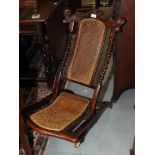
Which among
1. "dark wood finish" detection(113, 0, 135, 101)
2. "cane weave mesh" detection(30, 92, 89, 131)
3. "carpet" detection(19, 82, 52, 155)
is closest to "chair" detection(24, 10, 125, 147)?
"cane weave mesh" detection(30, 92, 89, 131)

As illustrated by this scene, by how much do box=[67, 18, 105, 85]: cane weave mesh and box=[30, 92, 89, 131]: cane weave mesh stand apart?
0.56 feet

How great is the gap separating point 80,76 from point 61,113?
0.35 m

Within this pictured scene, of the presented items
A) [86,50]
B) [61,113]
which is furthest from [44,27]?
[61,113]

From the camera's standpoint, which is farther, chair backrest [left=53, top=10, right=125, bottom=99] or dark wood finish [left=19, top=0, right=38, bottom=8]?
dark wood finish [left=19, top=0, right=38, bottom=8]

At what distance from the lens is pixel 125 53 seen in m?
2.39

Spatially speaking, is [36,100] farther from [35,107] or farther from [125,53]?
[125,53]

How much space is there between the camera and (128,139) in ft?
7.42

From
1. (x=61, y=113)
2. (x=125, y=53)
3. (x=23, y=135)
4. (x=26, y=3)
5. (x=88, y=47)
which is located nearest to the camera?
(x=23, y=135)

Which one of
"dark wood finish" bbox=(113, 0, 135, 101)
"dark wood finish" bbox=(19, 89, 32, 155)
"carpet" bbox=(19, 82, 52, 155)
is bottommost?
"carpet" bbox=(19, 82, 52, 155)

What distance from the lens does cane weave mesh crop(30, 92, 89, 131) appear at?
1.96 meters

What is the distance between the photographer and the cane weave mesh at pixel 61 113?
196 centimetres

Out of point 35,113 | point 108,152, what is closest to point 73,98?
point 35,113

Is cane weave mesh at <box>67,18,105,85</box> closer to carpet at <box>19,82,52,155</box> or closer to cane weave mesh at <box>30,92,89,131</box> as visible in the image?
cane weave mesh at <box>30,92,89,131</box>
